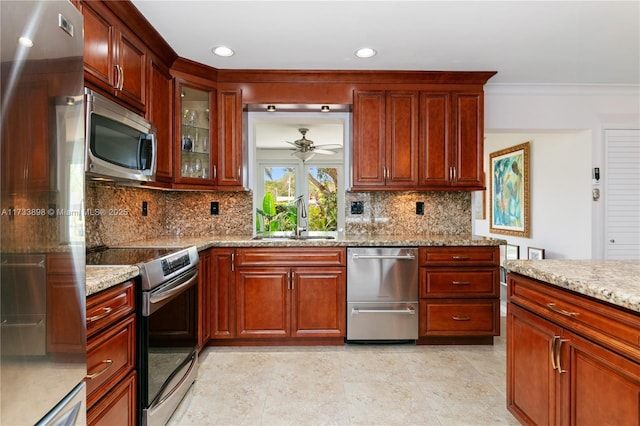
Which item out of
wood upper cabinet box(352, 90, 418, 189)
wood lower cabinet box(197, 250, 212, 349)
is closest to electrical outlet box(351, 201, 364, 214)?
wood upper cabinet box(352, 90, 418, 189)

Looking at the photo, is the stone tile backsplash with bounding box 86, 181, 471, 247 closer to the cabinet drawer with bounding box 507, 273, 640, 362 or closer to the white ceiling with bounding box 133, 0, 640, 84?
the white ceiling with bounding box 133, 0, 640, 84

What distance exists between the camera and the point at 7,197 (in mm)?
704

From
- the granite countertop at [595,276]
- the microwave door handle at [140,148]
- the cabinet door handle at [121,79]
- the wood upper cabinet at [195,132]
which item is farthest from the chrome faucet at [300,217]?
the granite countertop at [595,276]

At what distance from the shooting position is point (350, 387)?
2.26 metres

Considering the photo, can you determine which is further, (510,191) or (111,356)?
(510,191)

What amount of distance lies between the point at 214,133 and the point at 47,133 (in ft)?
7.61

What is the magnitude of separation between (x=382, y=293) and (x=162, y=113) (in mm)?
2307

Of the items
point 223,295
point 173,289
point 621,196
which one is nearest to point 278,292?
point 223,295

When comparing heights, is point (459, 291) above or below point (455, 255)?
below

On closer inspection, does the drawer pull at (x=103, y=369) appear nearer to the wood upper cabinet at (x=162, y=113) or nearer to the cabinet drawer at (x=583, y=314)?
the wood upper cabinet at (x=162, y=113)

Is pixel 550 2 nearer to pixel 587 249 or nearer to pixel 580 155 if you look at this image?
pixel 580 155

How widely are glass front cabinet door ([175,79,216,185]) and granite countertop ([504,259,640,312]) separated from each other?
2458 mm

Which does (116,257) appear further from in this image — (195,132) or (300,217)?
(300,217)

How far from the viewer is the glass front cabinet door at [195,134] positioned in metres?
2.88
